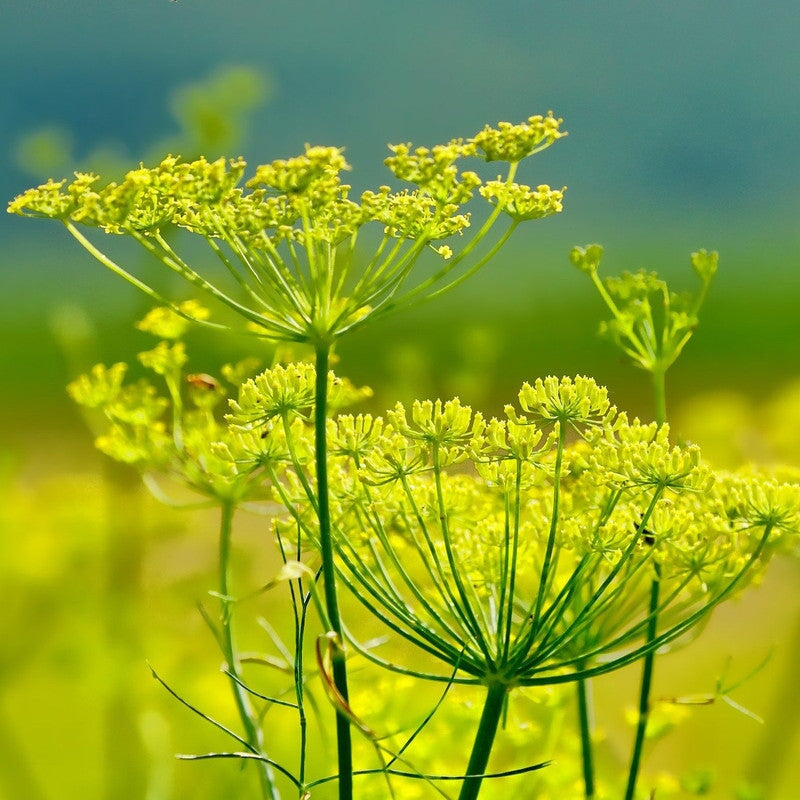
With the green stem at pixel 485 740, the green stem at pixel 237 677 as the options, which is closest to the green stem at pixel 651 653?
the green stem at pixel 485 740

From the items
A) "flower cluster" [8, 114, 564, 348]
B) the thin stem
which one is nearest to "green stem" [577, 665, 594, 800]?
the thin stem

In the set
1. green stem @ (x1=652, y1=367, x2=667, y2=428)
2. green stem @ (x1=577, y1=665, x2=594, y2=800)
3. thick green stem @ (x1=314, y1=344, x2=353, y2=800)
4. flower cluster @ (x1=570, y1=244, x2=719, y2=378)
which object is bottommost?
green stem @ (x1=577, y1=665, x2=594, y2=800)

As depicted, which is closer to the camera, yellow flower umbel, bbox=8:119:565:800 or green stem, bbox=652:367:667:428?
yellow flower umbel, bbox=8:119:565:800

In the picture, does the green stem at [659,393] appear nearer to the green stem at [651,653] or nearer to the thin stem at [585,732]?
the green stem at [651,653]

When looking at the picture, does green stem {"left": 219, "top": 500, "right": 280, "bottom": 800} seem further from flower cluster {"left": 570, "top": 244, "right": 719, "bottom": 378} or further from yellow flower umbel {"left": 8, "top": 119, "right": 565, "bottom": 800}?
flower cluster {"left": 570, "top": 244, "right": 719, "bottom": 378}

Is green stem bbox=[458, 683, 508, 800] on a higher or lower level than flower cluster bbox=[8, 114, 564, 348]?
lower

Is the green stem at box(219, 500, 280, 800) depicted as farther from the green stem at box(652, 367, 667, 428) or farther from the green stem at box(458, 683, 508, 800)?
the green stem at box(652, 367, 667, 428)

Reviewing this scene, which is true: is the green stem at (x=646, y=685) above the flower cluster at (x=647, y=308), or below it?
below

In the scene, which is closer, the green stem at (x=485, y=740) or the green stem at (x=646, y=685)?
the green stem at (x=485, y=740)

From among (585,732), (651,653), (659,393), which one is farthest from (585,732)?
(659,393)

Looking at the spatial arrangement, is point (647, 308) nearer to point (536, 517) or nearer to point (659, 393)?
point (659, 393)
